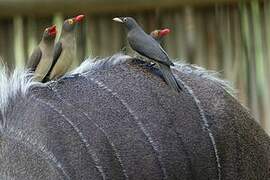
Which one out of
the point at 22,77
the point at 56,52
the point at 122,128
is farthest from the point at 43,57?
the point at 122,128

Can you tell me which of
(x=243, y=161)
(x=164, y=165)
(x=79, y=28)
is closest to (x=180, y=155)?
(x=164, y=165)

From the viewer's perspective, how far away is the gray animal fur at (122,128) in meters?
1.56

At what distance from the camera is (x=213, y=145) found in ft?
5.82

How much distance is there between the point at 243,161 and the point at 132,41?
34cm

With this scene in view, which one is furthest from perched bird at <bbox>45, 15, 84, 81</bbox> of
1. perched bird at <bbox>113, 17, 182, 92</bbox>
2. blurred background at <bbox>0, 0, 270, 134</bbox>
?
blurred background at <bbox>0, 0, 270, 134</bbox>

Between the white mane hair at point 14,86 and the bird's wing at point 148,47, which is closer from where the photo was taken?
the white mane hair at point 14,86

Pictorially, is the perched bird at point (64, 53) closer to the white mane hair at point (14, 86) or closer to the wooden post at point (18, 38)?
the white mane hair at point (14, 86)

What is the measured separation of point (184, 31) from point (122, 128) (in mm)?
1247

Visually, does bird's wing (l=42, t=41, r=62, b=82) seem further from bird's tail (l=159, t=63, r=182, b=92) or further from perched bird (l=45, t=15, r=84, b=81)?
bird's tail (l=159, t=63, r=182, b=92)

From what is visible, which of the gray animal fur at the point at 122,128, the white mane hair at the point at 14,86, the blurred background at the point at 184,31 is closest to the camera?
the gray animal fur at the point at 122,128

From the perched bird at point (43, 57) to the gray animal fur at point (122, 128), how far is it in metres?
0.06

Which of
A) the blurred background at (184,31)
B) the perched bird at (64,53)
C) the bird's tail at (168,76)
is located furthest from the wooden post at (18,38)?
the bird's tail at (168,76)

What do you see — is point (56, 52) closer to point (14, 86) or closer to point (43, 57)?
point (43, 57)

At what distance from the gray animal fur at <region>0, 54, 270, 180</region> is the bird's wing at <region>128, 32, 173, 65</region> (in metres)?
0.04
